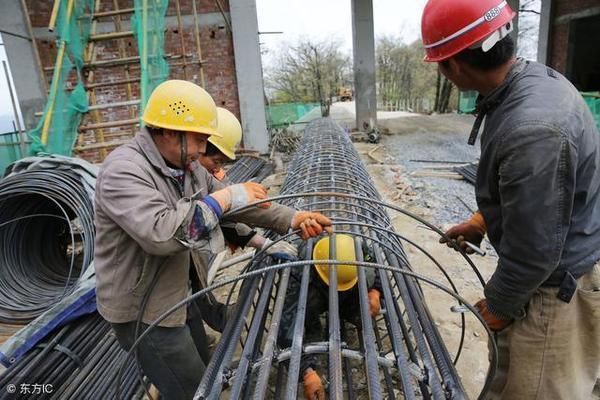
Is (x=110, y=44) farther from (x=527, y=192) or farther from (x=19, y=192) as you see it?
(x=527, y=192)

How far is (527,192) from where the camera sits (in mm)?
1325

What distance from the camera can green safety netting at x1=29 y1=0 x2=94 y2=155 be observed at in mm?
5496

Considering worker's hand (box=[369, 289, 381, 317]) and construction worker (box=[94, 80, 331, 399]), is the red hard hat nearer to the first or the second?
construction worker (box=[94, 80, 331, 399])

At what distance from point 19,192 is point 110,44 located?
7.35m

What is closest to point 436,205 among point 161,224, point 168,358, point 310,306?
point 310,306

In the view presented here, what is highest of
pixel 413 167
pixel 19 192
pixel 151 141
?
pixel 151 141

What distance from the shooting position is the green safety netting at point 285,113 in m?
16.0

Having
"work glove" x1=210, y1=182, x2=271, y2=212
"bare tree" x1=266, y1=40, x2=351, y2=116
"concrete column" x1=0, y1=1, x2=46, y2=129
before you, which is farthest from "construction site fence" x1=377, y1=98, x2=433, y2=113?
"work glove" x1=210, y1=182, x2=271, y2=212

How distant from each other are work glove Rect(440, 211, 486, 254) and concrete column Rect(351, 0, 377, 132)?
12.7 meters

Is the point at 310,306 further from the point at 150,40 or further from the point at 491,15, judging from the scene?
the point at 150,40

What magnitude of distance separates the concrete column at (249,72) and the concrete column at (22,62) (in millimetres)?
4519

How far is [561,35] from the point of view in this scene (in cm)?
1455

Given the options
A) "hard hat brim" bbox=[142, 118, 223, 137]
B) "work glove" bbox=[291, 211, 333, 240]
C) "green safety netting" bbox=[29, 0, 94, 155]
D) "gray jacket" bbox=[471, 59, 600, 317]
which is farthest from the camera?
"green safety netting" bbox=[29, 0, 94, 155]

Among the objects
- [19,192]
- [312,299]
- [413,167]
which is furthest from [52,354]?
[413,167]
